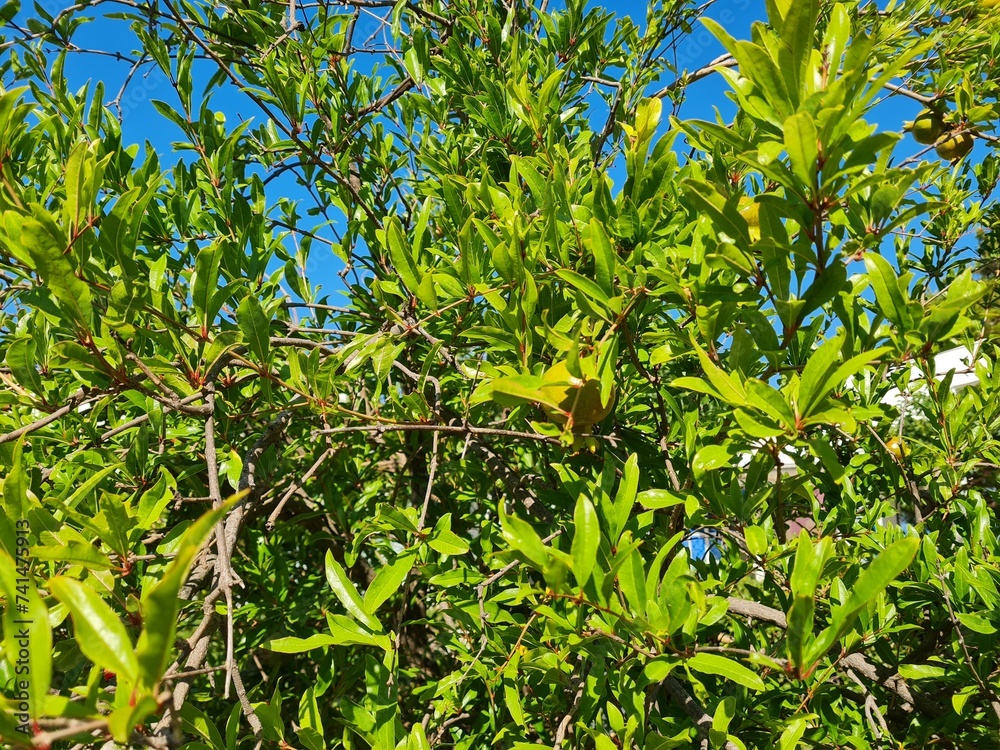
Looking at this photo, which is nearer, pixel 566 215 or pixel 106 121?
pixel 566 215

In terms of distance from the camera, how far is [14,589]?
0.49 metres

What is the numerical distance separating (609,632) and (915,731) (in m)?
0.95

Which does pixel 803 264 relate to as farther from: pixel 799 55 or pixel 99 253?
pixel 99 253

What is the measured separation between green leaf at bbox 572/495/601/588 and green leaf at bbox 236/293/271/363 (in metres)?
0.54

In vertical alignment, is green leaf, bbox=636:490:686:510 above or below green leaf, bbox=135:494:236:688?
above

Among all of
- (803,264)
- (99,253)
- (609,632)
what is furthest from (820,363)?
(99,253)

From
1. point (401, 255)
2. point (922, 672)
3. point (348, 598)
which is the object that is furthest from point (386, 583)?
point (922, 672)

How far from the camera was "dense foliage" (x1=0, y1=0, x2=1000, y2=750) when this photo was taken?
0.74 m

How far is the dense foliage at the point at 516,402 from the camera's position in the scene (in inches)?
29.0

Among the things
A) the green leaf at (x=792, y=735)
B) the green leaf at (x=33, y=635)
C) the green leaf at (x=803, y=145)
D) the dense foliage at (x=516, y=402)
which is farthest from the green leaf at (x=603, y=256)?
the green leaf at (x=33, y=635)

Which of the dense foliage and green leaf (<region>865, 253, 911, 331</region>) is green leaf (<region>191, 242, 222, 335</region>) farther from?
green leaf (<region>865, 253, 911, 331</region>)

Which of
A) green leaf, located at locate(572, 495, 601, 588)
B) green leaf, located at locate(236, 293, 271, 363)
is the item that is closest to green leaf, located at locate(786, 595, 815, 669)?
green leaf, located at locate(572, 495, 601, 588)

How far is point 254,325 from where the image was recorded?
3.10 ft

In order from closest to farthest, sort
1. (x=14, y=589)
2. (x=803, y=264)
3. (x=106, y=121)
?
(x=14, y=589), (x=803, y=264), (x=106, y=121)
